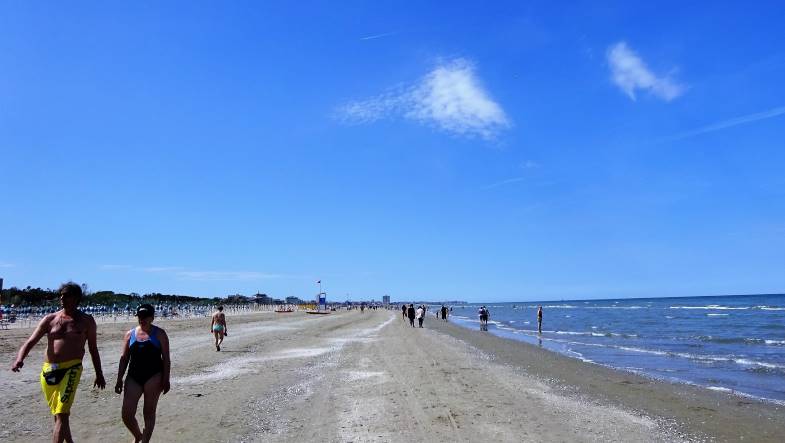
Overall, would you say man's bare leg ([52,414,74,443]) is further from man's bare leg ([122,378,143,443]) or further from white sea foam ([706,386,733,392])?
white sea foam ([706,386,733,392])

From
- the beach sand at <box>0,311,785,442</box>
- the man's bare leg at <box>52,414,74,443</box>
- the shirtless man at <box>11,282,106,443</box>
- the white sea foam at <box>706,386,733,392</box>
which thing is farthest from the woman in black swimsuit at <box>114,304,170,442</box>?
the white sea foam at <box>706,386,733,392</box>

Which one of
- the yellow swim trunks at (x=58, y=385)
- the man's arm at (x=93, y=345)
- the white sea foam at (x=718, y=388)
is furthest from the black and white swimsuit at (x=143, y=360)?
the white sea foam at (x=718, y=388)

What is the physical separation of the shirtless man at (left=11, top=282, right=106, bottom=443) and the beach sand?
1754mm

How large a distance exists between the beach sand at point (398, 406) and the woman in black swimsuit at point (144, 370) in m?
1.43

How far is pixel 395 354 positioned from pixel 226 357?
5749 mm

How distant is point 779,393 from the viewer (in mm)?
12336

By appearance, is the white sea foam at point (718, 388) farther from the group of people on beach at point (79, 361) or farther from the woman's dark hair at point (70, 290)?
the woman's dark hair at point (70, 290)

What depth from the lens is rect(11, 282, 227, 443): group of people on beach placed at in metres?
5.63

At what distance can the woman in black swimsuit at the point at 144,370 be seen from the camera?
5859 millimetres

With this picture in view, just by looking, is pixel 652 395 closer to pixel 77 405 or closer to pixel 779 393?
pixel 779 393

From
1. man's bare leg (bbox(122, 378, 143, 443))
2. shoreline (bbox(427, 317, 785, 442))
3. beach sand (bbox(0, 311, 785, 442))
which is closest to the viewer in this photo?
man's bare leg (bbox(122, 378, 143, 443))

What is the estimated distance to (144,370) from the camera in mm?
5871

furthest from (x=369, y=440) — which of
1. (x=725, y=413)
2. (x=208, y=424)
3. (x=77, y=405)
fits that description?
(x=725, y=413)

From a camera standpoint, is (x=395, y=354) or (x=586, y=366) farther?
(x=395, y=354)
